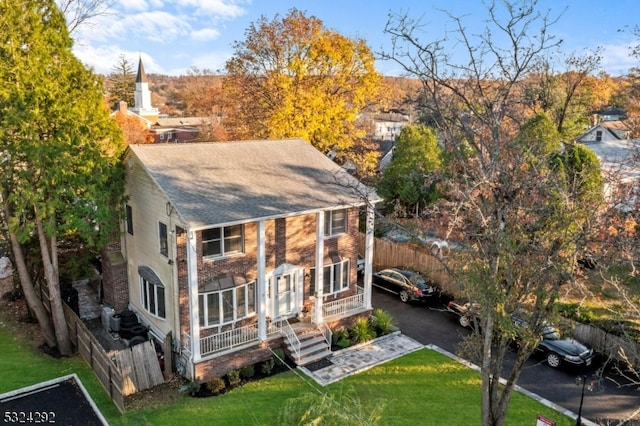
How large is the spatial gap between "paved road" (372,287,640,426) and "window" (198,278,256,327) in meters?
7.01

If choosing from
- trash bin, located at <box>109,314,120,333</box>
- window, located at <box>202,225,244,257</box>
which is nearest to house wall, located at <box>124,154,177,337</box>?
trash bin, located at <box>109,314,120,333</box>

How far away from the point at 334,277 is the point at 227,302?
505 cm

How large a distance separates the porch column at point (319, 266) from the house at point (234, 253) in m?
0.04

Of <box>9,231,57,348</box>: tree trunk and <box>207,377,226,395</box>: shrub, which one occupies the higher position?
<box>9,231,57,348</box>: tree trunk

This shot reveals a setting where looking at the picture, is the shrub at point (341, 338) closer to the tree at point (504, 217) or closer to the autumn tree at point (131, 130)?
the tree at point (504, 217)

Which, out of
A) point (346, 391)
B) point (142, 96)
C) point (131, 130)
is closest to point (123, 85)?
point (142, 96)

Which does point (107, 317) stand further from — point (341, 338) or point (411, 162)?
point (411, 162)

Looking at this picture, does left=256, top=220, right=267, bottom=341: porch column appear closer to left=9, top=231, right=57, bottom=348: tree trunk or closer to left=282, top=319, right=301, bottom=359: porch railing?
left=282, top=319, right=301, bottom=359: porch railing

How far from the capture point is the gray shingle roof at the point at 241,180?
16.3 m

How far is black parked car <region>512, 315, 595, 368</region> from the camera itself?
56.0ft

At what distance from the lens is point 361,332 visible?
63.5 ft

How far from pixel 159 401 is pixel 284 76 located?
20999mm

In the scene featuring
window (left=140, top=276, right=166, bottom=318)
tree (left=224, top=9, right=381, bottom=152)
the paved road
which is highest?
tree (left=224, top=9, right=381, bottom=152)

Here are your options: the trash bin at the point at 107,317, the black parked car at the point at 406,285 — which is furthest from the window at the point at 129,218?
the black parked car at the point at 406,285
